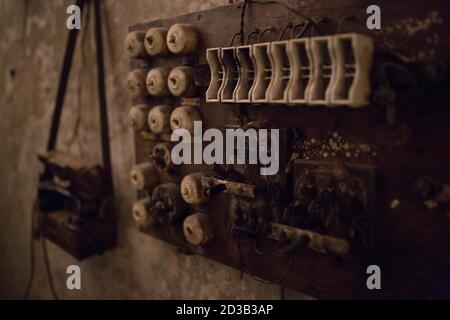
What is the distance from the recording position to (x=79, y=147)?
1.95 m

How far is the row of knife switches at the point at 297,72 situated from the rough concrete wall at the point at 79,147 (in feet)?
1.10

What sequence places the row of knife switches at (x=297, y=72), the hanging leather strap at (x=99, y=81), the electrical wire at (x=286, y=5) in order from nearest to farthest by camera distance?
the row of knife switches at (x=297, y=72), the electrical wire at (x=286, y=5), the hanging leather strap at (x=99, y=81)

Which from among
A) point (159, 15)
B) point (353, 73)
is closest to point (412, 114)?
point (353, 73)

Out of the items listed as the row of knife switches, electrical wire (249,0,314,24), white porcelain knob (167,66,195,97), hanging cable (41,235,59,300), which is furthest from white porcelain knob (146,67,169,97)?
hanging cable (41,235,59,300)

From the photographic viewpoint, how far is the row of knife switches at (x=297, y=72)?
0.79m

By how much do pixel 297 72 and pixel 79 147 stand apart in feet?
4.65

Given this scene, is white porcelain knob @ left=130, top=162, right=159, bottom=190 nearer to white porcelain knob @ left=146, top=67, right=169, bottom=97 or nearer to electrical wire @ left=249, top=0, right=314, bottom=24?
white porcelain knob @ left=146, top=67, right=169, bottom=97

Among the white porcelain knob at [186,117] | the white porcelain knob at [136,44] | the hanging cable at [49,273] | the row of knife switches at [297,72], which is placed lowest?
the hanging cable at [49,273]

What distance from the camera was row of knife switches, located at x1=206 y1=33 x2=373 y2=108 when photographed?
792 mm

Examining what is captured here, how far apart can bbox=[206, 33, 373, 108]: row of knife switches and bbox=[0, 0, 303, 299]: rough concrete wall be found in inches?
13.2

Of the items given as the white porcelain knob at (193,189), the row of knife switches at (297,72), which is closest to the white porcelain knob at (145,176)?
the white porcelain knob at (193,189)

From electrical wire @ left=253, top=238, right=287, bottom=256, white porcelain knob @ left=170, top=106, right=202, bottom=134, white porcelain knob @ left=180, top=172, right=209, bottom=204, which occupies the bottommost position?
electrical wire @ left=253, top=238, right=287, bottom=256

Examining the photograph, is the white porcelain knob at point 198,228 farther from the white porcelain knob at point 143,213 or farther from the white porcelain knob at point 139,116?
the white porcelain knob at point 139,116
